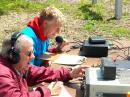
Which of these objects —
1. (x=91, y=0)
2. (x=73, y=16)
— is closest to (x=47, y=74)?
(x=73, y=16)

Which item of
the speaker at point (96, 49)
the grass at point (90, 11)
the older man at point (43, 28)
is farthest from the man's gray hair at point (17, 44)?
the grass at point (90, 11)

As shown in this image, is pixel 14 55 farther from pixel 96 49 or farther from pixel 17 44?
pixel 96 49

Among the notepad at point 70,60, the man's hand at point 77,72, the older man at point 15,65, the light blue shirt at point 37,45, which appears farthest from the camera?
the light blue shirt at point 37,45

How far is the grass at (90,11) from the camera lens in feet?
26.2

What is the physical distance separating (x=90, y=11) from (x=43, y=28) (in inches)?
212

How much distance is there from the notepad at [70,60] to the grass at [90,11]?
10.5 feet

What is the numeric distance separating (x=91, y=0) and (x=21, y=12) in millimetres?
1968

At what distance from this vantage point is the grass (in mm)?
8000

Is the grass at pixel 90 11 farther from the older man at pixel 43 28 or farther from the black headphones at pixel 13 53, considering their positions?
the black headphones at pixel 13 53

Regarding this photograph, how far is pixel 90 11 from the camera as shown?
31.2 ft

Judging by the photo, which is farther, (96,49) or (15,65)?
(96,49)

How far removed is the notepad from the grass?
319 centimetres

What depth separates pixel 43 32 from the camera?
13.9ft

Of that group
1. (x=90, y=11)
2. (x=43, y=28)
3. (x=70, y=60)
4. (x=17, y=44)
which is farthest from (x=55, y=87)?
(x=90, y=11)
